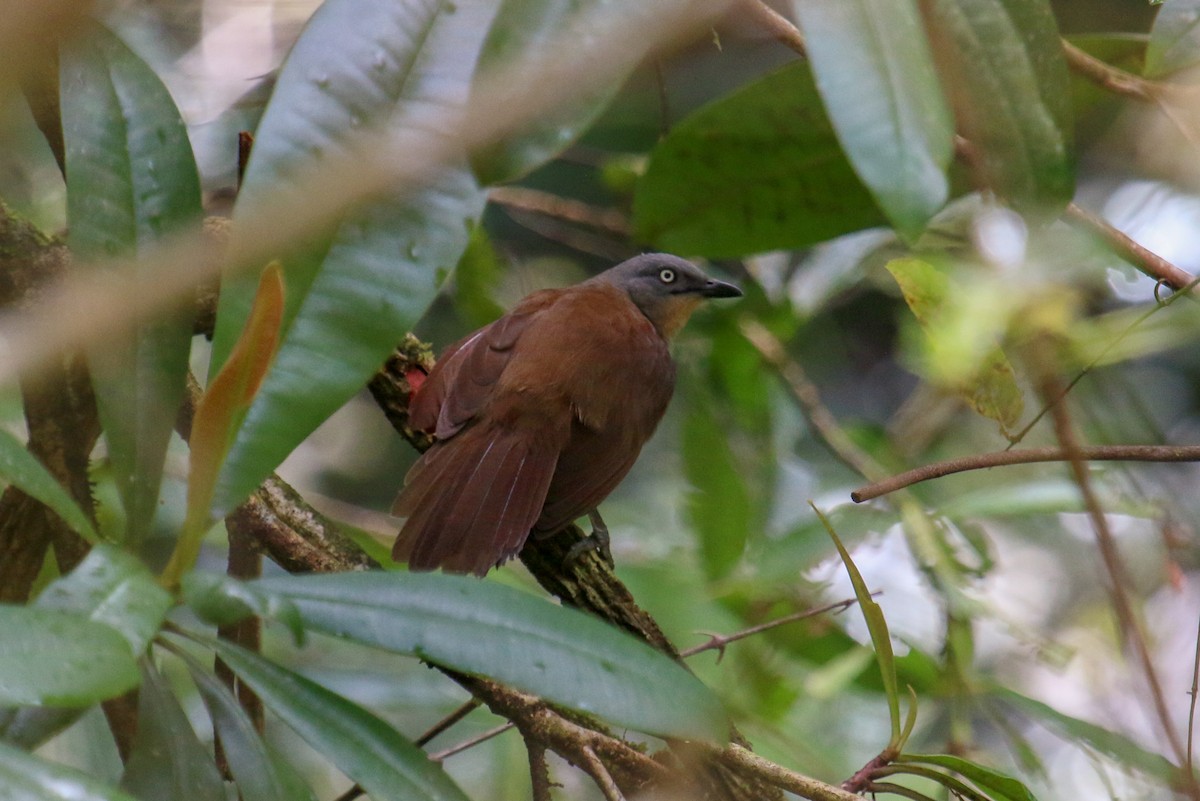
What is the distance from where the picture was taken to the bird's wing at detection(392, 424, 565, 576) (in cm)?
256

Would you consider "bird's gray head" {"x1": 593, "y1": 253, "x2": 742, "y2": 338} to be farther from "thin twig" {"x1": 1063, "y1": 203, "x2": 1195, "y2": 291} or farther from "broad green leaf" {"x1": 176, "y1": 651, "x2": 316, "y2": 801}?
"broad green leaf" {"x1": 176, "y1": 651, "x2": 316, "y2": 801}

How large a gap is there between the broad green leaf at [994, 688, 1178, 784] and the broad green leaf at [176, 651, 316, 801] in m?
1.60

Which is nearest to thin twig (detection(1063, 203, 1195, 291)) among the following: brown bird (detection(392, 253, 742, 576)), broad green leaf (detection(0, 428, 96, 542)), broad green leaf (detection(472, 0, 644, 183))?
broad green leaf (detection(472, 0, 644, 183))

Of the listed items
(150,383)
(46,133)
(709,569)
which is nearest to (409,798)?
(150,383)

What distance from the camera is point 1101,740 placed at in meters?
2.33

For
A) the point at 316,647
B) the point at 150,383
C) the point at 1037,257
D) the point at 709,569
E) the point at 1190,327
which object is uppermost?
the point at 150,383

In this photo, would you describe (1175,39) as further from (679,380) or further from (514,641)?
(679,380)

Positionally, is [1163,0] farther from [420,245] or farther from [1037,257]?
[420,245]

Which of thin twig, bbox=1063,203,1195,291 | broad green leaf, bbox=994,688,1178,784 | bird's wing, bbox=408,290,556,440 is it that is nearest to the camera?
thin twig, bbox=1063,203,1195,291

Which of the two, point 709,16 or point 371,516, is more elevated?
point 709,16

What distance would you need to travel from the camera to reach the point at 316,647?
14.2 feet

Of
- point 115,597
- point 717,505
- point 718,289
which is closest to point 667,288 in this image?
point 718,289

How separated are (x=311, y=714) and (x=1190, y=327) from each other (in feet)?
8.36

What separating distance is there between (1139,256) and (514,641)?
4.97 feet
